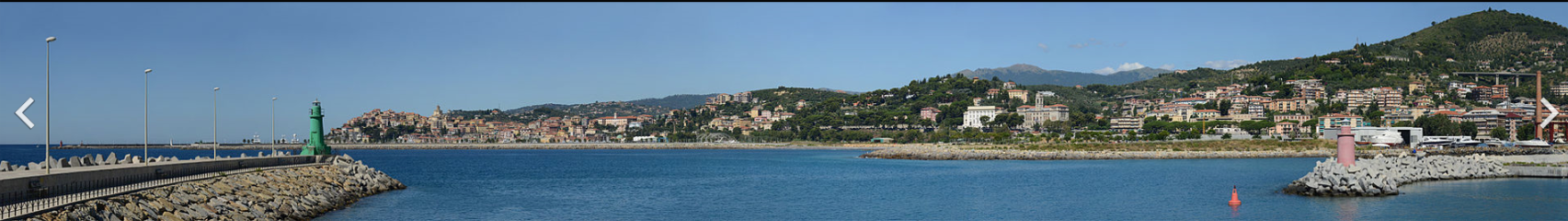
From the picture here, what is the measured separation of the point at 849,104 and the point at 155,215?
126m

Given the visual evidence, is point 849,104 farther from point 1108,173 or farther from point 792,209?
point 792,209

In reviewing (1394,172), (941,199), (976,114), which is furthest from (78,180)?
(976,114)

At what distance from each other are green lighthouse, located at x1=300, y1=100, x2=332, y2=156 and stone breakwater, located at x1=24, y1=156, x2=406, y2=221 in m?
2.60

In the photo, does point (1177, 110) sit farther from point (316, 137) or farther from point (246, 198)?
point (246, 198)

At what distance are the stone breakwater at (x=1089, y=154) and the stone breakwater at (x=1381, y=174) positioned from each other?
2273cm

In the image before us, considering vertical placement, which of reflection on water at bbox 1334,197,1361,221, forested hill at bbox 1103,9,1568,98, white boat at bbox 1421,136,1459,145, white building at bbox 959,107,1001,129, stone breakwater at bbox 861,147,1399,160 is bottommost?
stone breakwater at bbox 861,147,1399,160

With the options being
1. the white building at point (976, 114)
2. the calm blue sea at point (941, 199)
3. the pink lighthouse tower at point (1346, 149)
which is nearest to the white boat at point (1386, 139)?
the calm blue sea at point (941, 199)

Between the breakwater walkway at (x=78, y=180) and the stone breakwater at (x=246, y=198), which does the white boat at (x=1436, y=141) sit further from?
the breakwater walkway at (x=78, y=180)

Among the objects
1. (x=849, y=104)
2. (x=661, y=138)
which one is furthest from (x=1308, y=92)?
(x=661, y=138)

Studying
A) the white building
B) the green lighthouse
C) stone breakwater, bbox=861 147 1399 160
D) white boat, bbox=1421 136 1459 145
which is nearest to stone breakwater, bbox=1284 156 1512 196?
the green lighthouse

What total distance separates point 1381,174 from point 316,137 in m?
22.2

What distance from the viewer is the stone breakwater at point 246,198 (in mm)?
11812

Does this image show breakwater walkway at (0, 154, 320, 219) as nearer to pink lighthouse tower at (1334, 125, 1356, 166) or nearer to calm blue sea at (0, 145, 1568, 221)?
calm blue sea at (0, 145, 1568, 221)

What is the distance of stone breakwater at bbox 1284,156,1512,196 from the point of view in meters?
19.6
